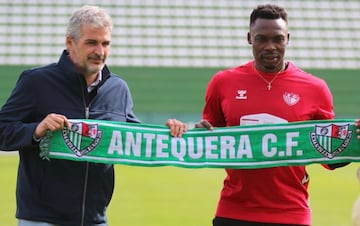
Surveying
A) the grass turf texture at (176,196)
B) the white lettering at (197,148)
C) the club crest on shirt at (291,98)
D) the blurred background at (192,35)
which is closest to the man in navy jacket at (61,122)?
the white lettering at (197,148)

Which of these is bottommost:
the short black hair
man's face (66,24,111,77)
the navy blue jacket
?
the navy blue jacket

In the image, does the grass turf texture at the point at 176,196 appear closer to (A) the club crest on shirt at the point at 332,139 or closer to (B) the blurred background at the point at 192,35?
(A) the club crest on shirt at the point at 332,139

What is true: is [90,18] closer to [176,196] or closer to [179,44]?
[176,196]

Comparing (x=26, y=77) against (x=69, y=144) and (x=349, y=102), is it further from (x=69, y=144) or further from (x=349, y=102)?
(x=349, y=102)

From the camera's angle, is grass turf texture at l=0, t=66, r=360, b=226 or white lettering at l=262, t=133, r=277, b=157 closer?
white lettering at l=262, t=133, r=277, b=157

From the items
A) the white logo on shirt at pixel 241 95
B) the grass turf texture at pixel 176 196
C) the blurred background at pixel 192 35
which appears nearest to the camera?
the white logo on shirt at pixel 241 95

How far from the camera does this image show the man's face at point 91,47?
151 inches

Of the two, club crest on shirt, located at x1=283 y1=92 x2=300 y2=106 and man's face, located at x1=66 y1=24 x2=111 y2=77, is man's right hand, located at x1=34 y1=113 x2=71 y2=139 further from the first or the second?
club crest on shirt, located at x1=283 y1=92 x2=300 y2=106

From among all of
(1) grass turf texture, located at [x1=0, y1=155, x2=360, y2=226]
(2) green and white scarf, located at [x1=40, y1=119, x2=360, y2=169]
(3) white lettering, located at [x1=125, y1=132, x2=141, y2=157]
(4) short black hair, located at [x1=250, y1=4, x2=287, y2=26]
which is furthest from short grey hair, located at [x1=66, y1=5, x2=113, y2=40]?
(1) grass turf texture, located at [x1=0, y1=155, x2=360, y2=226]

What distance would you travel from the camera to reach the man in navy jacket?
3.84m

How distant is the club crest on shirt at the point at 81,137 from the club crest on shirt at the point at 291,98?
0.97m

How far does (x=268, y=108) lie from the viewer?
168 inches

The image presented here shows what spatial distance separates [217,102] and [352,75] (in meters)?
19.0

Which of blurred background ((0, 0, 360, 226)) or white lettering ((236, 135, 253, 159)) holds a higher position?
blurred background ((0, 0, 360, 226))
